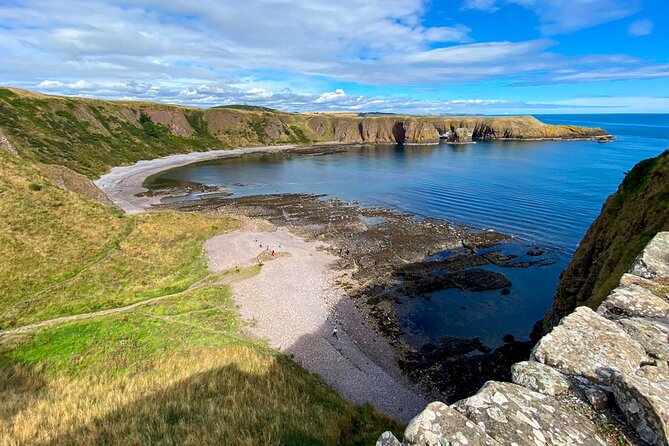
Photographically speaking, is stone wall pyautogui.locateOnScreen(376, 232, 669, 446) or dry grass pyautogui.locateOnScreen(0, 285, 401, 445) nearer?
stone wall pyautogui.locateOnScreen(376, 232, 669, 446)

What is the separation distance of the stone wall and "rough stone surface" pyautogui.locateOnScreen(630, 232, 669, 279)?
2709mm

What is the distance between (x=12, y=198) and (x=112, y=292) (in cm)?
1903

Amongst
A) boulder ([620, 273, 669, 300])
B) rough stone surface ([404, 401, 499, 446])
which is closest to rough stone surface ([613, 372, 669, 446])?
rough stone surface ([404, 401, 499, 446])

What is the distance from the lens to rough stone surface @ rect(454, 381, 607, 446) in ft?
17.1

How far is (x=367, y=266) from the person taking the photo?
3956 centimetres

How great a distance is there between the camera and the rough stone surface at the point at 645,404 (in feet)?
16.2

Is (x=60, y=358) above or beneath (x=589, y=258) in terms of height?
beneath

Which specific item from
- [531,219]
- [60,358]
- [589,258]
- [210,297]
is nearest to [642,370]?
[589,258]

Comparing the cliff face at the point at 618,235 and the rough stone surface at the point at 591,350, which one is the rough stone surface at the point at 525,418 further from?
the cliff face at the point at 618,235

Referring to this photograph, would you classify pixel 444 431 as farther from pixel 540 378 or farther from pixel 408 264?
pixel 408 264

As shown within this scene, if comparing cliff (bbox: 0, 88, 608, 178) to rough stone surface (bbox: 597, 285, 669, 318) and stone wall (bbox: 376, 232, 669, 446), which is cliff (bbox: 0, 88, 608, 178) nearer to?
stone wall (bbox: 376, 232, 669, 446)

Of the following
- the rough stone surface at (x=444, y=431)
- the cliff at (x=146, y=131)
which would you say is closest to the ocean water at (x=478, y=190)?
the rough stone surface at (x=444, y=431)

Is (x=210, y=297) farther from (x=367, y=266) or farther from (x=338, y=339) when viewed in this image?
(x=367, y=266)

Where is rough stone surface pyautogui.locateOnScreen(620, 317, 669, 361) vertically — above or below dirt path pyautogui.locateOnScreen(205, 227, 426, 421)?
above
